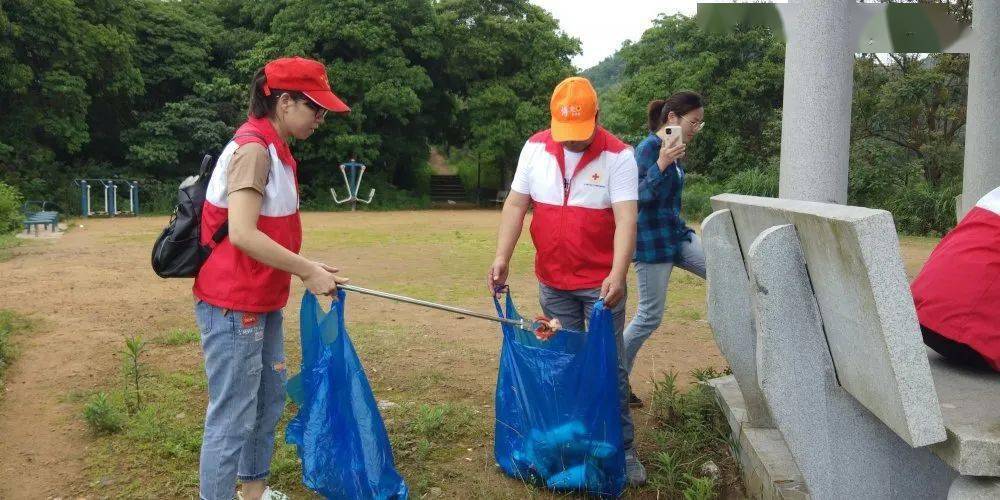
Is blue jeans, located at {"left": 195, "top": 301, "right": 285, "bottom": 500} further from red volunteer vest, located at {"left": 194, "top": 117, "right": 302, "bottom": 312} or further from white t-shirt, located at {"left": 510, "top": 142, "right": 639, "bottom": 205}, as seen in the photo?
white t-shirt, located at {"left": 510, "top": 142, "right": 639, "bottom": 205}

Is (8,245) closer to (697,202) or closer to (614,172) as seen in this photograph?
(614,172)

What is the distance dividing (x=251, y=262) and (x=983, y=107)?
5977 millimetres

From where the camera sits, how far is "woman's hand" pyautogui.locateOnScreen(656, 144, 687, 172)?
373 cm

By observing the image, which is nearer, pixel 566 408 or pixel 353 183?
pixel 566 408

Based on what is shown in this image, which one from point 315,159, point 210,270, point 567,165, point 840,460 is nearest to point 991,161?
point 567,165

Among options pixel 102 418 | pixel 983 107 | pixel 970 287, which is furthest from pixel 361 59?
pixel 970 287

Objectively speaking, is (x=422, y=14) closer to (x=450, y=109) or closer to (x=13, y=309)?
(x=450, y=109)

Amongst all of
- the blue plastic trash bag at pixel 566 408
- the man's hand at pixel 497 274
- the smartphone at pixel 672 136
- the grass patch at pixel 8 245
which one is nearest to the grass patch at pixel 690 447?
the blue plastic trash bag at pixel 566 408

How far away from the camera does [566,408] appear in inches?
121

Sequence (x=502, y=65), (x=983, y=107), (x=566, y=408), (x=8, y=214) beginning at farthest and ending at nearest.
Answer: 1. (x=502, y=65)
2. (x=8, y=214)
3. (x=983, y=107)
4. (x=566, y=408)

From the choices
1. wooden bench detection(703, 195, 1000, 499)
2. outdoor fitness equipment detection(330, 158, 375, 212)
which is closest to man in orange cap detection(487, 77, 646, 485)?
wooden bench detection(703, 195, 1000, 499)

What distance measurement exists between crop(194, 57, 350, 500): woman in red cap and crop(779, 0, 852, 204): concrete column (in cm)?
232

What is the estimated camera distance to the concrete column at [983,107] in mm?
6129

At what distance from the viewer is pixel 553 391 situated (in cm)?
308
